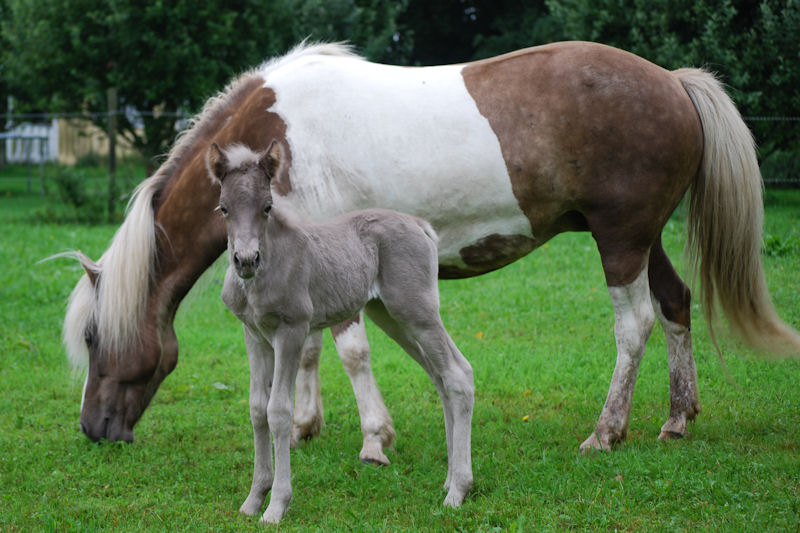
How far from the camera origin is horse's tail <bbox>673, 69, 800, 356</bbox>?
512 cm

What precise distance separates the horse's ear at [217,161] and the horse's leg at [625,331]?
248 centimetres

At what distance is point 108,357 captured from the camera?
507cm

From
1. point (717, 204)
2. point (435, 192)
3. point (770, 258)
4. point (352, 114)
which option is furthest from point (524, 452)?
point (770, 258)

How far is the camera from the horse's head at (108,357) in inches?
199

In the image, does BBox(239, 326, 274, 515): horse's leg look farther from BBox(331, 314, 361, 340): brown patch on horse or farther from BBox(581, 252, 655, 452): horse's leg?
BBox(581, 252, 655, 452): horse's leg

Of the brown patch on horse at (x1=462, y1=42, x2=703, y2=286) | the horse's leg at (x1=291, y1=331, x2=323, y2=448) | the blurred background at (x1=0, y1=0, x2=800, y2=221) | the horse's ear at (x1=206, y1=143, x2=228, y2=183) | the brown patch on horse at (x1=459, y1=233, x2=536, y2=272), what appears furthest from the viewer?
the blurred background at (x1=0, y1=0, x2=800, y2=221)

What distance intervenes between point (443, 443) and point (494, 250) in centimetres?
125

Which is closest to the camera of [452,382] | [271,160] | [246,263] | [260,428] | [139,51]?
[246,263]

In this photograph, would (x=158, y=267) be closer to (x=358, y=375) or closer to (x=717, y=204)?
(x=358, y=375)

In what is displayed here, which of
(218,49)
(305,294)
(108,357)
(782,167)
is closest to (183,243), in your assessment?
(108,357)

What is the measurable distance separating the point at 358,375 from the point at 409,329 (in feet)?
3.42

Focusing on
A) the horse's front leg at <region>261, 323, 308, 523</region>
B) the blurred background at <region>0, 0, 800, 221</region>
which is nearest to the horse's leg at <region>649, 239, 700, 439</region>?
the horse's front leg at <region>261, 323, 308, 523</region>

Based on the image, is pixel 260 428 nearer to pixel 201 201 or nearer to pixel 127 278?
pixel 127 278

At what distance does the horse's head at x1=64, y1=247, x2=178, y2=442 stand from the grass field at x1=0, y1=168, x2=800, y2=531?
0.18 meters
